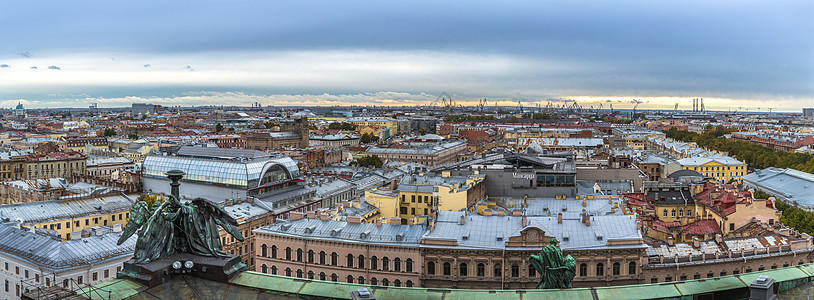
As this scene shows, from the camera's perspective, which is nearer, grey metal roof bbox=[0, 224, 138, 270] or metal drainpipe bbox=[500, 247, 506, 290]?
metal drainpipe bbox=[500, 247, 506, 290]

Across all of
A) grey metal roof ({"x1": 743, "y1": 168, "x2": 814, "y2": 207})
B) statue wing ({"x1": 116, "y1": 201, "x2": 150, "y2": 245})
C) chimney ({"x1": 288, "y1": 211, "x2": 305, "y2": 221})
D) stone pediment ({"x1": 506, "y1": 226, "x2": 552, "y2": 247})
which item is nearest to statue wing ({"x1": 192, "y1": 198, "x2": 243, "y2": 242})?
statue wing ({"x1": 116, "y1": 201, "x2": 150, "y2": 245})

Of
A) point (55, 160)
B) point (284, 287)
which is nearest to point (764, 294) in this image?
point (284, 287)

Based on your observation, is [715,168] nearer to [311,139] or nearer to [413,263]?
[413,263]

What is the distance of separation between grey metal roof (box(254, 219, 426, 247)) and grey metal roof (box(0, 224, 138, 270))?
9368mm

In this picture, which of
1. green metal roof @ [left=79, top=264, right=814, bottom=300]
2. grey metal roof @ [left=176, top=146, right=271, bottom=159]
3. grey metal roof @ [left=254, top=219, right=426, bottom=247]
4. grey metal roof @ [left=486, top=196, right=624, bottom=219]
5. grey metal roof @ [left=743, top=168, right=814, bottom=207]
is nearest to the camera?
green metal roof @ [left=79, top=264, right=814, bottom=300]

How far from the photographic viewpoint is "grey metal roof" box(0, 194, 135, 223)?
55281 mm

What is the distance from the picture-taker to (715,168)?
10894 centimetres

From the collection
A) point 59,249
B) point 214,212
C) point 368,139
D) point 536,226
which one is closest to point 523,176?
point 536,226

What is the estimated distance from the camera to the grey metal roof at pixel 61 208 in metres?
55.3

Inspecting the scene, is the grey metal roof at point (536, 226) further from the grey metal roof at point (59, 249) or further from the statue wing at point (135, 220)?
the statue wing at point (135, 220)

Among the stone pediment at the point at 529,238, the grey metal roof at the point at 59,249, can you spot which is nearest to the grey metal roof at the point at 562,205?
the stone pediment at the point at 529,238

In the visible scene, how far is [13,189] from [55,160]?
36.1 metres

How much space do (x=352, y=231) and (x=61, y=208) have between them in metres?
30.1

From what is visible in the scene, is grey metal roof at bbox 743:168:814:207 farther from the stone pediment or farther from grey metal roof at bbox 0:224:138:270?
grey metal roof at bbox 0:224:138:270
